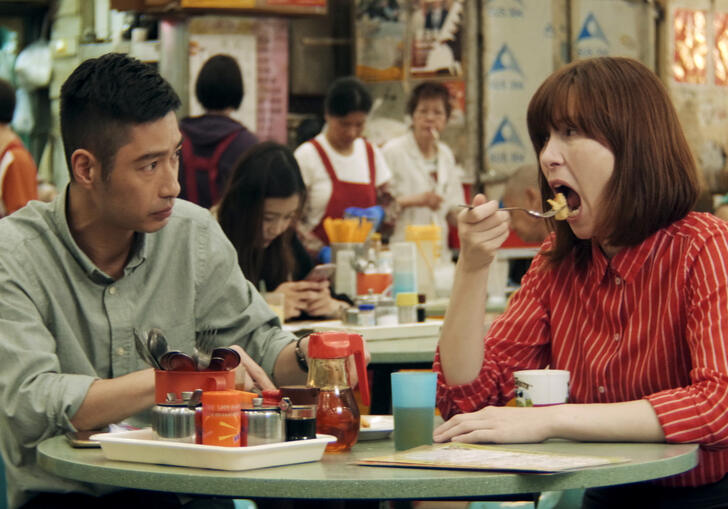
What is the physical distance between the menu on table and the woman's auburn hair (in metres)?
0.56

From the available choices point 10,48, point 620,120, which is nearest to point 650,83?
point 620,120

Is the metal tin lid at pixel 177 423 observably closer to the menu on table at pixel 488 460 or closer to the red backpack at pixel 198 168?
the menu on table at pixel 488 460

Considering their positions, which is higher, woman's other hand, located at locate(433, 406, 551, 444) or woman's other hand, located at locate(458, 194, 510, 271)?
woman's other hand, located at locate(458, 194, 510, 271)

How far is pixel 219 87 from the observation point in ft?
18.5

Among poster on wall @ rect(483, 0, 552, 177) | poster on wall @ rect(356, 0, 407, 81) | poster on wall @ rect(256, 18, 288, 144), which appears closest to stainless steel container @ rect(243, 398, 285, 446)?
poster on wall @ rect(256, 18, 288, 144)

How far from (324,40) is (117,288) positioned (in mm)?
6772

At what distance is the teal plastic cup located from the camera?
1901mm

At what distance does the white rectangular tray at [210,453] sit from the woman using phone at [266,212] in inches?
93.2

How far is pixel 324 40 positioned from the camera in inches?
352

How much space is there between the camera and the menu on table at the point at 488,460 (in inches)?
62.6

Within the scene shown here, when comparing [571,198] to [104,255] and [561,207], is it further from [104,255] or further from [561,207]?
[104,255]

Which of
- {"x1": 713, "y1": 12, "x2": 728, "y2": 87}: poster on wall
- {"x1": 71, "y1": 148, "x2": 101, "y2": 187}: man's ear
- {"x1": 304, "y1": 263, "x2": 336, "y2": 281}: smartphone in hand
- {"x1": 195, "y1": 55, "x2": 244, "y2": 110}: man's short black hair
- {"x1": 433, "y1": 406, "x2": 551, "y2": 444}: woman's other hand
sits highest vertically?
{"x1": 713, "y1": 12, "x2": 728, "y2": 87}: poster on wall

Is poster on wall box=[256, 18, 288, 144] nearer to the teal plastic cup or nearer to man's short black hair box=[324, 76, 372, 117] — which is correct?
man's short black hair box=[324, 76, 372, 117]

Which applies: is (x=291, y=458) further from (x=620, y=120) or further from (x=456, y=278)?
(x=620, y=120)
